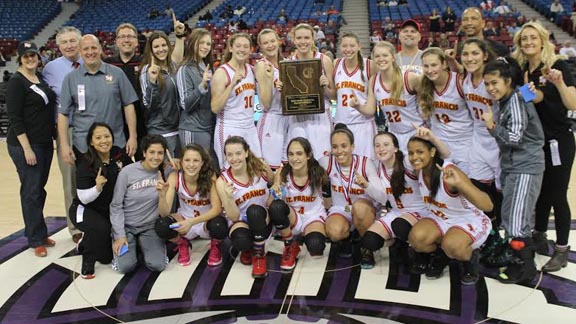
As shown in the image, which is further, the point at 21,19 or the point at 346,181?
the point at 21,19

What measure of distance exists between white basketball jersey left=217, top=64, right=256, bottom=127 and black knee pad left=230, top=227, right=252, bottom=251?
2.78 feet

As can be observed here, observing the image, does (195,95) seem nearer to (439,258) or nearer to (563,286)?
(439,258)

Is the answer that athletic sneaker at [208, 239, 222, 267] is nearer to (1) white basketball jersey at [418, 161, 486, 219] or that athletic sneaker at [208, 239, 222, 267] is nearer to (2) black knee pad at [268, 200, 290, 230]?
(2) black knee pad at [268, 200, 290, 230]

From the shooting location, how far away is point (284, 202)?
11.4 ft

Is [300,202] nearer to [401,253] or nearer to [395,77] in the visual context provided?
[401,253]

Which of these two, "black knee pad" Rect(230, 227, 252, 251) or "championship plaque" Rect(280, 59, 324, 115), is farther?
"championship plaque" Rect(280, 59, 324, 115)

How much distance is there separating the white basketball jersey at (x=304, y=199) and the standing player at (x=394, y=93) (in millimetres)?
683

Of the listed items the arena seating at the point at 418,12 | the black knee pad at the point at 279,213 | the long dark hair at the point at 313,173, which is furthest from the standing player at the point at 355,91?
the arena seating at the point at 418,12

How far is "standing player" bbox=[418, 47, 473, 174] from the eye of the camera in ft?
11.5

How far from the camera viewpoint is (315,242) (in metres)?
3.49

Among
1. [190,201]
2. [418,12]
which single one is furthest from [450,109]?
[418,12]

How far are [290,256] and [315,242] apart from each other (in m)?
0.20

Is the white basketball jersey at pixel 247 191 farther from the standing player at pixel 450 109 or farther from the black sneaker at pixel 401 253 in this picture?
the standing player at pixel 450 109

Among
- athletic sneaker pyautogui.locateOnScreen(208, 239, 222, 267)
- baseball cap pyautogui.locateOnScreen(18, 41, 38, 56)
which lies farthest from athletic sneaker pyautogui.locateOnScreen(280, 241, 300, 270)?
baseball cap pyautogui.locateOnScreen(18, 41, 38, 56)
